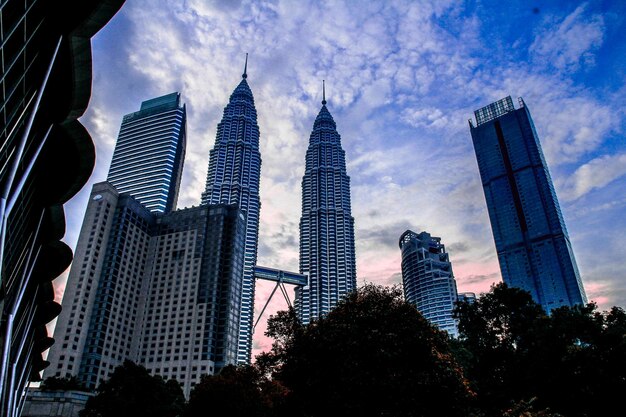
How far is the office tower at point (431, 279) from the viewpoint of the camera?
17838 cm

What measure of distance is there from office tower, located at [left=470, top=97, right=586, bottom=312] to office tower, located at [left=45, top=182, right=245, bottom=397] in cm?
12299

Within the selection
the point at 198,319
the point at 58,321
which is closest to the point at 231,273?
the point at 198,319

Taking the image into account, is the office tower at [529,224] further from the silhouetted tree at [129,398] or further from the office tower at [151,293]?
the silhouetted tree at [129,398]

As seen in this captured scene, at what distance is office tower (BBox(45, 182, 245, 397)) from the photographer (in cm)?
11556

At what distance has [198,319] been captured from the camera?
12875cm

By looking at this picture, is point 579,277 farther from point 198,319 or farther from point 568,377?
point 568,377

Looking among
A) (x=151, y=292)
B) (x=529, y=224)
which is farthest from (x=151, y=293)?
(x=529, y=224)

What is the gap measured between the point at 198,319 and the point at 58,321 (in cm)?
3893

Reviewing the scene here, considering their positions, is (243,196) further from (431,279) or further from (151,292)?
(431,279)

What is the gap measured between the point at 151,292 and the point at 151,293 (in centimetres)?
40

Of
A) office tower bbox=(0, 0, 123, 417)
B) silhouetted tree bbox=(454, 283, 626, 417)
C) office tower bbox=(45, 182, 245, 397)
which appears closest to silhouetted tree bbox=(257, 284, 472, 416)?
silhouetted tree bbox=(454, 283, 626, 417)

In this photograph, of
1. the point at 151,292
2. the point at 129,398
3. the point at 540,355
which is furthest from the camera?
the point at 151,292

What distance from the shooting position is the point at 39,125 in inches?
747

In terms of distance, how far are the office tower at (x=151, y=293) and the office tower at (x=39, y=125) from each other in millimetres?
104311
